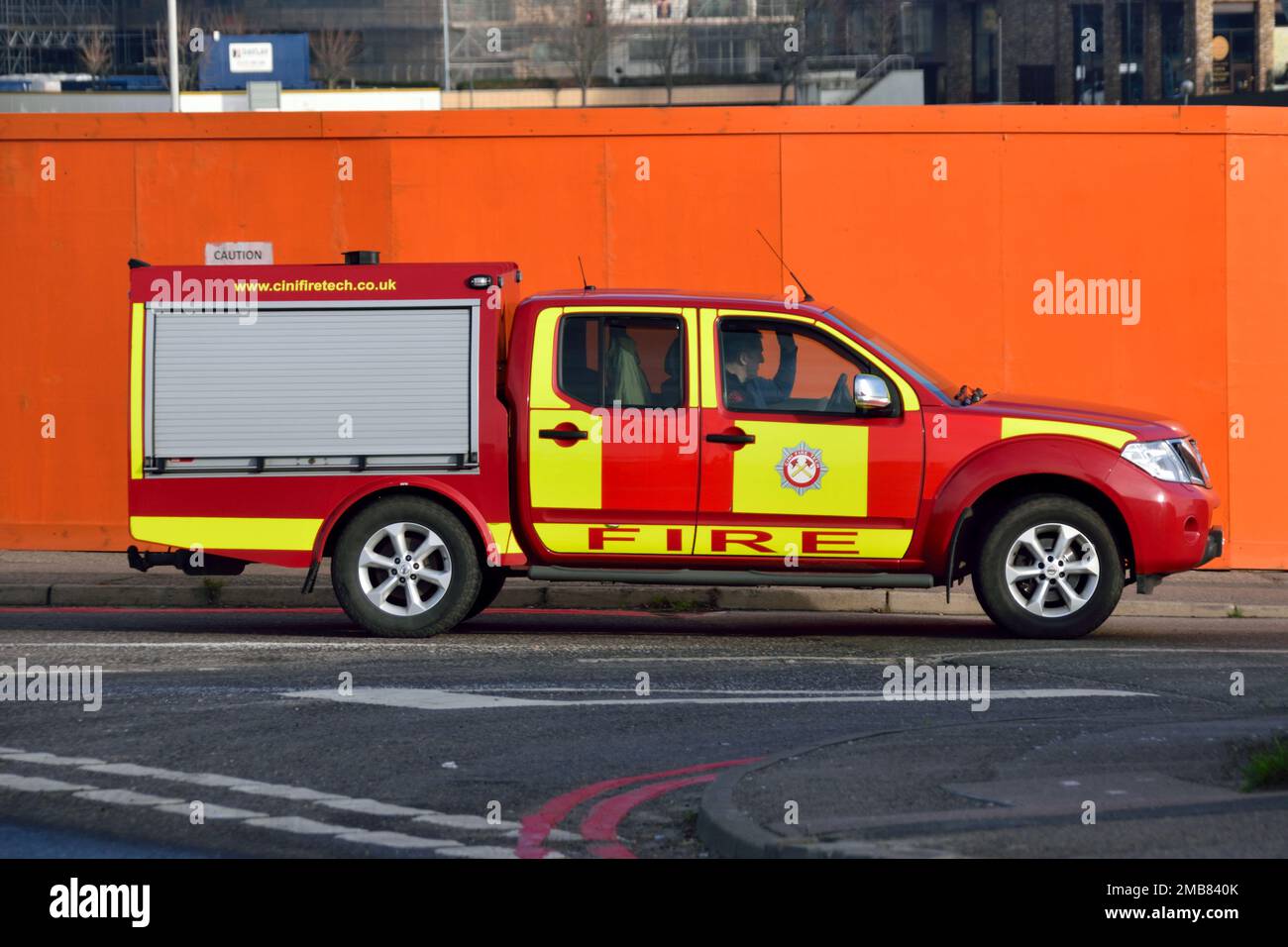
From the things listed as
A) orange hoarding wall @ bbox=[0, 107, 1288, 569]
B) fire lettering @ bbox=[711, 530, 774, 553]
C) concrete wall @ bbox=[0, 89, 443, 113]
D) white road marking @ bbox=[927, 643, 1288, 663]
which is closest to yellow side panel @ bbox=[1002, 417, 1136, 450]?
white road marking @ bbox=[927, 643, 1288, 663]

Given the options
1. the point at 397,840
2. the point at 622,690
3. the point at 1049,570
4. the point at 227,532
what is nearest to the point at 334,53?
the point at 227,532

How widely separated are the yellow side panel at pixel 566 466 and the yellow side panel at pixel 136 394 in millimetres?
2456

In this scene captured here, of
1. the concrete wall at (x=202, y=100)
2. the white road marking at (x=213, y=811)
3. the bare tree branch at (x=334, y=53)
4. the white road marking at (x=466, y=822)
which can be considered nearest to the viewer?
the white road marking at (x=466, y=822)

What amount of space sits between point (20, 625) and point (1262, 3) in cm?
6513

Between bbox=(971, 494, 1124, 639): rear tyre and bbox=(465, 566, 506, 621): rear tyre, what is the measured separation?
119 inches

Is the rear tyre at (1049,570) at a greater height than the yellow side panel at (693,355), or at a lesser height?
lesser

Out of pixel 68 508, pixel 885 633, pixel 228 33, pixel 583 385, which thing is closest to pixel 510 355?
pixel 583 385

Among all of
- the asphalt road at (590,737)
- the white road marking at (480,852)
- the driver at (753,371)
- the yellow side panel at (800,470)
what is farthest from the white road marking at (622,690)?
the white road marking at (480,852)

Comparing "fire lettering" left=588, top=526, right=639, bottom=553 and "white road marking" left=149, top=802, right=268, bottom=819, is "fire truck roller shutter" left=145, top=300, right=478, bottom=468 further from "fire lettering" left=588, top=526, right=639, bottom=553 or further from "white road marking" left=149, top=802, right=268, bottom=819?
"white road marking" left=149, top=802, right=268, bottom=819

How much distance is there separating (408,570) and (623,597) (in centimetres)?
248

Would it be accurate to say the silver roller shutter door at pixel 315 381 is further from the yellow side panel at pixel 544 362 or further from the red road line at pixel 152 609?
the red road line at pixel 152 609

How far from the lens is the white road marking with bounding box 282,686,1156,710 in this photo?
8727mm

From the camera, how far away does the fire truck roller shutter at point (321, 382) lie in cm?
1102

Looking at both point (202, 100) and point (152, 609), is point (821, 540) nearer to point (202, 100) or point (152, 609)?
point (152, 609)
